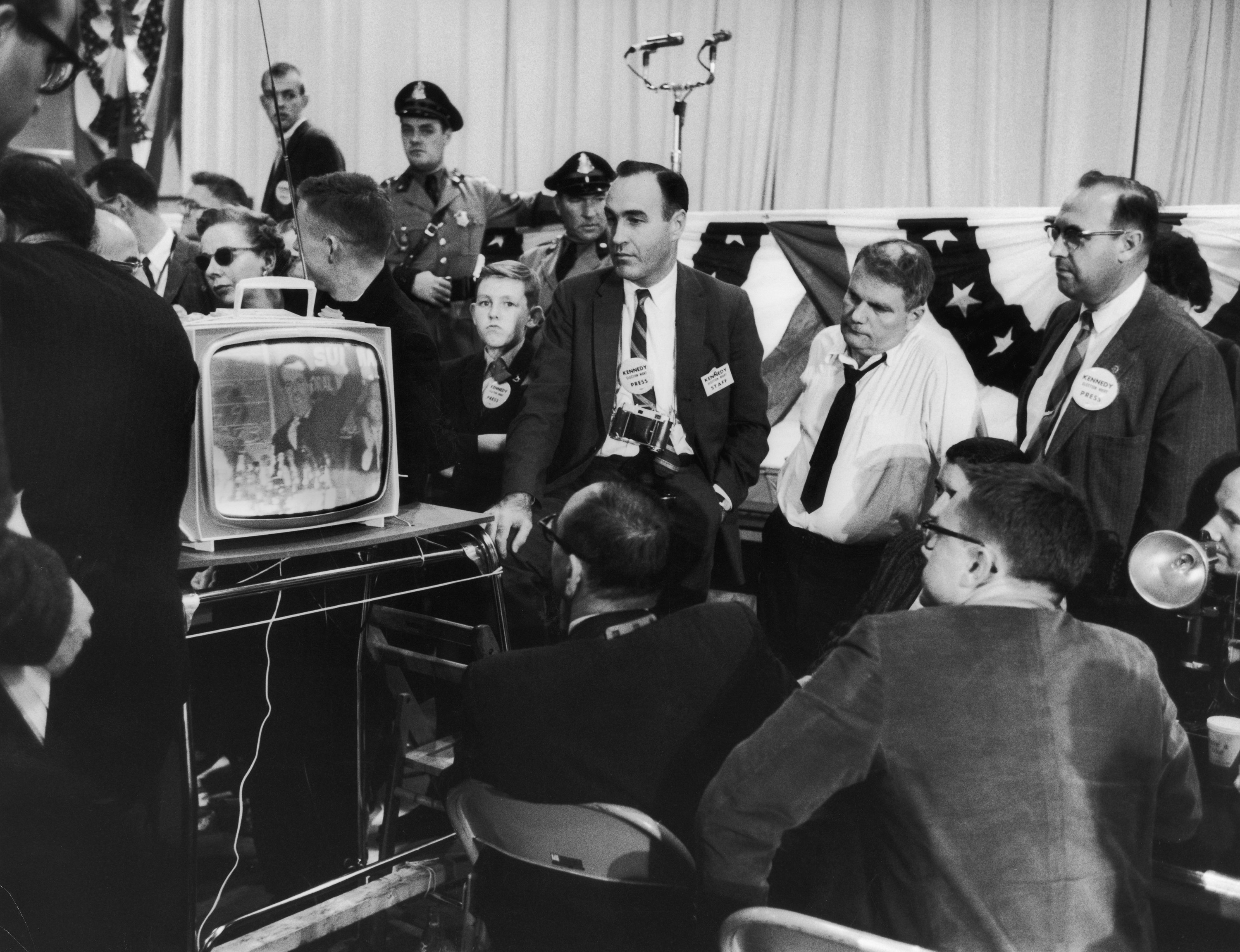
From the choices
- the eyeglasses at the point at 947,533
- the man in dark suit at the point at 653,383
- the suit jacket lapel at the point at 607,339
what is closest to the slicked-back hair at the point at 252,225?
the man in dark suit at the point at 653,383

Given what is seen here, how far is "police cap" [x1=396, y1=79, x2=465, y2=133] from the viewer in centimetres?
446

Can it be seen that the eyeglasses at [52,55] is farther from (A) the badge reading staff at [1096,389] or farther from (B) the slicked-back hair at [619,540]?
(A) the badge reading staff at [1096,389]

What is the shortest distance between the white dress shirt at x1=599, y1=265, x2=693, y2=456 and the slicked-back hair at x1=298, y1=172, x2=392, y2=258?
2.25 feet

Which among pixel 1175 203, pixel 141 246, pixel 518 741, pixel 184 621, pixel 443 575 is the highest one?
pixel 1175 203

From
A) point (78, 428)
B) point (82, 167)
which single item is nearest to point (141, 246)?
point (82, 167)

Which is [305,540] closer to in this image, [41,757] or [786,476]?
[41,757]

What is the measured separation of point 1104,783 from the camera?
54.9 inches

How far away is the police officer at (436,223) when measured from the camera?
4.31 metres

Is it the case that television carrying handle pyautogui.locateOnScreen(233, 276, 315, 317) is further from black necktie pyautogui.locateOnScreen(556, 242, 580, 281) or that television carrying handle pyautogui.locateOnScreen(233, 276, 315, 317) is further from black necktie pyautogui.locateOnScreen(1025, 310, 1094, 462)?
black necktie pyautogui.locateOnScreen(556, 242, 580, 281)

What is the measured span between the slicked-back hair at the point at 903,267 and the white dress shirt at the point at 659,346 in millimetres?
500

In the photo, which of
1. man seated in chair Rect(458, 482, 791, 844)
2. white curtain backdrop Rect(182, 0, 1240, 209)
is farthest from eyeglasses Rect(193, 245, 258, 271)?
white curtain backdrop Rect(182, 0, 1240, 209)

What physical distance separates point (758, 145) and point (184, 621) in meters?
5.24

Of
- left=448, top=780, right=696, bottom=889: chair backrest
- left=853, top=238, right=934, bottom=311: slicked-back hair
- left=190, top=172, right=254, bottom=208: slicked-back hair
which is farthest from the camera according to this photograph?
left=190, top=172, right=254, bottom=208: slicked-back hair

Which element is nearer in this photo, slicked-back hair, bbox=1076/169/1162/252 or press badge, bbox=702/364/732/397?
slicked-back hair, bbox=1076/169/1162/252
